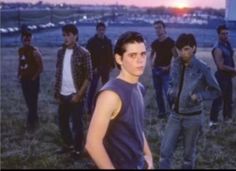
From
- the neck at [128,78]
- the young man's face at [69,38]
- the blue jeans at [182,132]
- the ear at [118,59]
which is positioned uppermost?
the ear at [118,59]

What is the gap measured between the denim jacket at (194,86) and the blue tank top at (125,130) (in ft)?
8.70

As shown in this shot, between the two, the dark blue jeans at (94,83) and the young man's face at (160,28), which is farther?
the dark blue jeans at (94,83)

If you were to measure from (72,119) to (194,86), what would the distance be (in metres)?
2.37

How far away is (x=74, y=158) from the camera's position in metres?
7.95

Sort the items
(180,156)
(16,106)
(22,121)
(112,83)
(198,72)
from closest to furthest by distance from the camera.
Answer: (112,83)
(198,72)
(180,156)
(22,121)
(16,106)

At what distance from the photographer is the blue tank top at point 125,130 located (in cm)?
321

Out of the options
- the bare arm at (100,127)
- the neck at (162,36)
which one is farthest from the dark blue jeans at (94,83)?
the bare arm at (100,127)

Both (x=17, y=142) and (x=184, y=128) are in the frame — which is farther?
(x=17, y=142)

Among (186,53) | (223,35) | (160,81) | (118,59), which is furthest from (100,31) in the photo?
(118,59)

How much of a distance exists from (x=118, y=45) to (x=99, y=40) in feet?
26.3

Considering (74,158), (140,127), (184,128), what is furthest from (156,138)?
(140,127)

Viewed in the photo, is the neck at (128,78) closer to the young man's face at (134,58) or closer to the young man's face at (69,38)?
the young man's face at (134,58)

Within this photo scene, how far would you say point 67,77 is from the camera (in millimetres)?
7555

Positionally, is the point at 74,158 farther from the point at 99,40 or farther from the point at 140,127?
the point at 140,127
